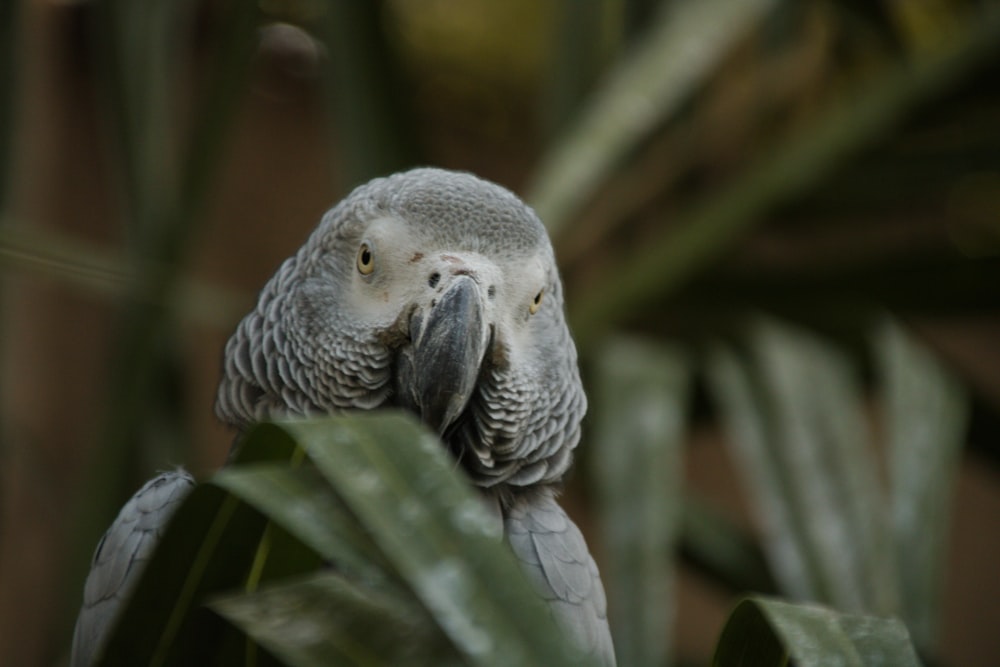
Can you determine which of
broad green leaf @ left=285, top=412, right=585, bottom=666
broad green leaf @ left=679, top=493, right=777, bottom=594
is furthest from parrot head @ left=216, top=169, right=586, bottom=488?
broad green leaf @ left=679, top=493, right=777, bottom=594

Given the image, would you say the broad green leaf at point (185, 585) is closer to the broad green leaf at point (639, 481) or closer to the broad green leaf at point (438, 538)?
the broad green leaf at point (438, 538)

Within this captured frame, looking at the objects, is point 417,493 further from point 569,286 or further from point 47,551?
point 47,551

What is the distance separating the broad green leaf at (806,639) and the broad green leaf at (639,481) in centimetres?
63

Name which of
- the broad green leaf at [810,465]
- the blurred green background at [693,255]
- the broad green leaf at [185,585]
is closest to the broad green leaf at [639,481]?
the blurred green background at [693,255]

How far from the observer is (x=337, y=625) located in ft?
1.94

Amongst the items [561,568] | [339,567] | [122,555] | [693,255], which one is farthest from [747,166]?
[339,567]

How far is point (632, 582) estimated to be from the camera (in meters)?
1.35

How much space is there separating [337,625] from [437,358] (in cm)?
37

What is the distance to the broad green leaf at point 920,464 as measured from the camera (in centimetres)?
132

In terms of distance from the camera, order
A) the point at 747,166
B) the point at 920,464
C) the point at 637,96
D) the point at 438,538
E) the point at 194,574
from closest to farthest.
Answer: the point at 438,538 → the point at 194,574 → the point at 920,464 → the point at 637,96 → the point at 747,166

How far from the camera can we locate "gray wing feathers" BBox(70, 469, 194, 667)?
95 cm

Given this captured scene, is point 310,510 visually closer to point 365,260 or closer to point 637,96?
point 365,260

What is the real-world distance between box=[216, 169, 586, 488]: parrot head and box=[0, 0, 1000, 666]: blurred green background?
25 centimetres

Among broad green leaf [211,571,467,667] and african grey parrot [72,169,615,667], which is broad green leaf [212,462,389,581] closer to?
broad green leaf [211,571,467,667]
